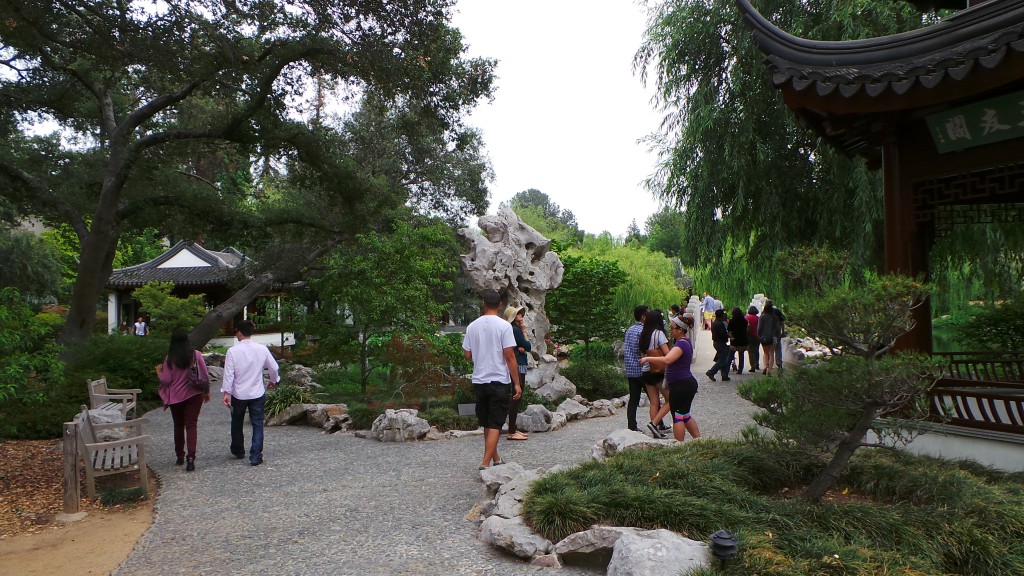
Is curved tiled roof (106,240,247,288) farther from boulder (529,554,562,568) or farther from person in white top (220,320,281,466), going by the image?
boulder (529,554,562,568)

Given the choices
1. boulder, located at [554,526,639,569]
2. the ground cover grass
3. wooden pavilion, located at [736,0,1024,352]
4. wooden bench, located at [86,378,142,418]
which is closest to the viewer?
the ground cover grass

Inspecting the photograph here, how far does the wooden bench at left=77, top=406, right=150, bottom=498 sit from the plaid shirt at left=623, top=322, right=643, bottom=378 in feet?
15.8

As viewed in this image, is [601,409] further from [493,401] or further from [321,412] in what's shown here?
[493,401]

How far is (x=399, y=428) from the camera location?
825cm

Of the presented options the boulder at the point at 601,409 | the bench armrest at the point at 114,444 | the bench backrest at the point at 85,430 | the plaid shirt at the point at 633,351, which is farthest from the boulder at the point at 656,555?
the boulder at the point at 601,409

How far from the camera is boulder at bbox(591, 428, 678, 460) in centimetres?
579

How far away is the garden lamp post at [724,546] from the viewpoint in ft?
11.1

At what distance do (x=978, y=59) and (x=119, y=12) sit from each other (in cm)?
989

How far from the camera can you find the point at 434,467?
6.62 metres

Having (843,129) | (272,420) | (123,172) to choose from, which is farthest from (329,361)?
(843,129)

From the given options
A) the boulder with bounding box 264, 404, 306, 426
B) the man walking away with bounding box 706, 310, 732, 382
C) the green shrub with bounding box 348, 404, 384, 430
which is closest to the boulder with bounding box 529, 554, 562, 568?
the green shrub with bounding box 348, 404, 384, 430

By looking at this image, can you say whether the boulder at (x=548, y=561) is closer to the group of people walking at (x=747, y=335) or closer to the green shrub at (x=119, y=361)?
the green shrub at (x=119, y=361)

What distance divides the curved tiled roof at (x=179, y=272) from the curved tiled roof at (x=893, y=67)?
21609 millimetres

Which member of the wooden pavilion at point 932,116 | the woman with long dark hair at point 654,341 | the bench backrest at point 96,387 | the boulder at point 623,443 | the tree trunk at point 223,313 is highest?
the wooden pavilion at point 932,116
